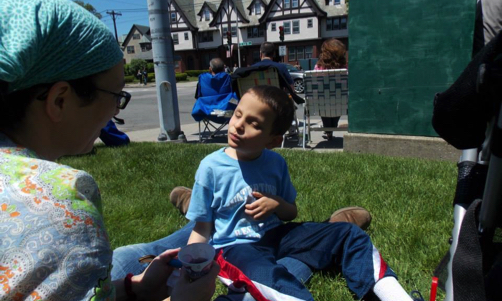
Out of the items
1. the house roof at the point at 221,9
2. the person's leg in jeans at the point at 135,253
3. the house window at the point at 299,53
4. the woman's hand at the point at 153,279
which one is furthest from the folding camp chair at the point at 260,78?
the house window at the point at 299,53

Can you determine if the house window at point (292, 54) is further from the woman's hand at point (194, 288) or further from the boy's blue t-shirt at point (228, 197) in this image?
the woman's hand at point (194, 288)

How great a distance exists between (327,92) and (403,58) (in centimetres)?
135

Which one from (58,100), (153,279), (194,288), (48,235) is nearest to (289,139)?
(153,279)

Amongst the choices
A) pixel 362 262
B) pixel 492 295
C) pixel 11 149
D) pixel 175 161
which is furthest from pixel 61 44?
pixel 175 161

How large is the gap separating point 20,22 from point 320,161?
14.2 ft

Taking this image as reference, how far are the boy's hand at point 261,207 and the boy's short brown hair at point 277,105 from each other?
0.36 m

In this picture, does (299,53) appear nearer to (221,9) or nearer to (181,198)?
(221,9)

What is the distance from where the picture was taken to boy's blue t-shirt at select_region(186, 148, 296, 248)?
7.63 ft

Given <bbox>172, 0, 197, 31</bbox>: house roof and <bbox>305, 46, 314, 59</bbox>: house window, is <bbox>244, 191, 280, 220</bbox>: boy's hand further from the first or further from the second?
<bbox>172, 0, 197, 31</bbox>: house roof

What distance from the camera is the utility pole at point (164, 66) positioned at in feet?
23.5

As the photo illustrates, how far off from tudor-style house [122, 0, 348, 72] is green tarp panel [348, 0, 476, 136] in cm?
3875

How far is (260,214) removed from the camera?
229 centimetres

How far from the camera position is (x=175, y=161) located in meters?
5.27

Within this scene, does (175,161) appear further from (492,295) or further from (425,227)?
(492,295)
